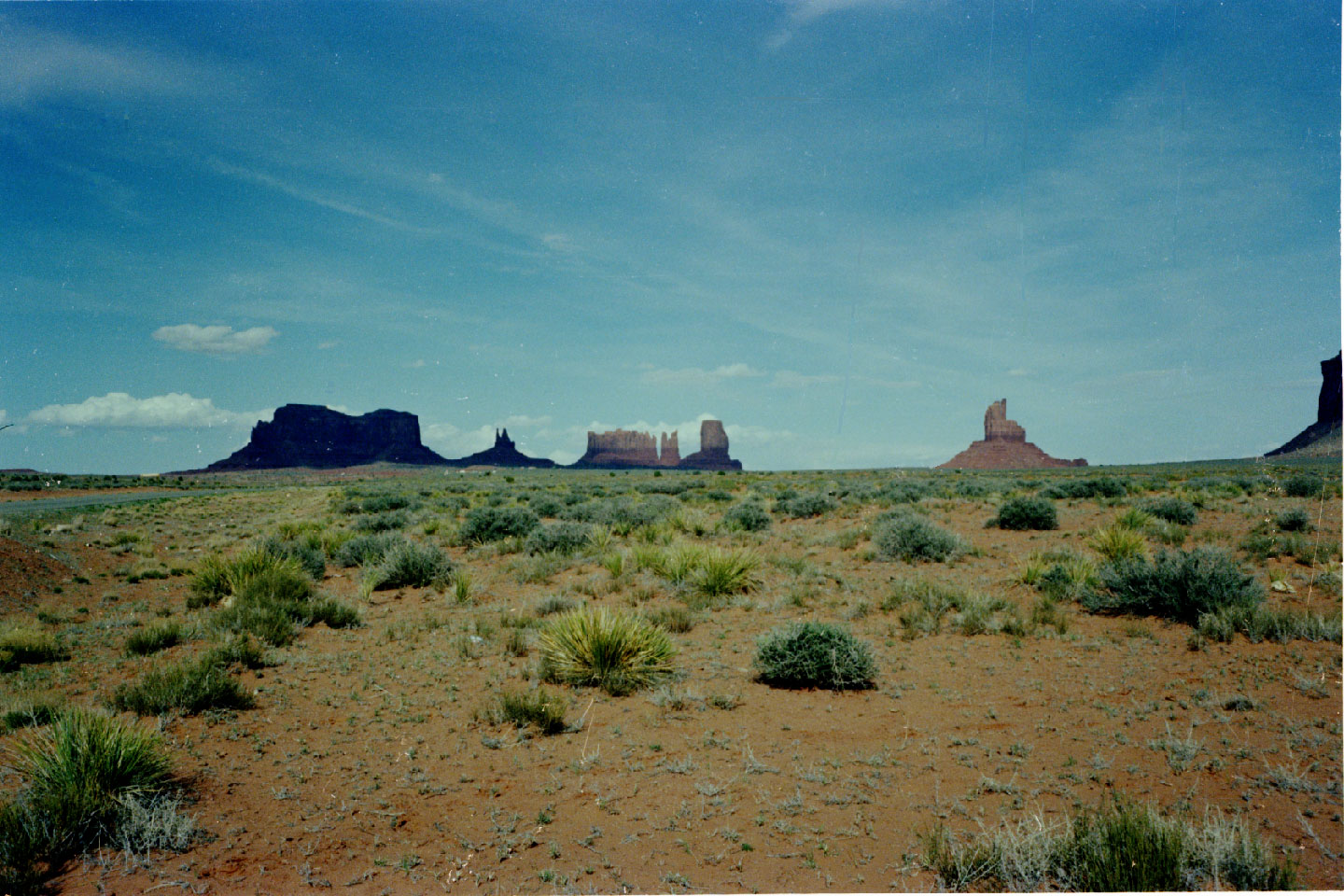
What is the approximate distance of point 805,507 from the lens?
22594 millimetres

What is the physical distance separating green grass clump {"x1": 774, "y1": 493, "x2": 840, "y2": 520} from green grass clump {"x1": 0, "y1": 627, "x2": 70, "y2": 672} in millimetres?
17774

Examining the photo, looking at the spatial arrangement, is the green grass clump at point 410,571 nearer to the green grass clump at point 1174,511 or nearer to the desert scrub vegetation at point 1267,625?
the desert scrub vegetation at point 1267,625

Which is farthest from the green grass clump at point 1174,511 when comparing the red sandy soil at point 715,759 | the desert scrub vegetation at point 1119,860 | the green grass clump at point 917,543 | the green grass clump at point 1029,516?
the desert scrub vegetation at point 1119,860

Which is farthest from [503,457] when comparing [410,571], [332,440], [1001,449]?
[410,571]

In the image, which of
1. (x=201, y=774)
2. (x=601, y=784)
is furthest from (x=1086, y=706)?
(x=201, y=774)

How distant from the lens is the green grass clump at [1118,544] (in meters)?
13.7

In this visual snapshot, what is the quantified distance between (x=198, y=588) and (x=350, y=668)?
248 inches

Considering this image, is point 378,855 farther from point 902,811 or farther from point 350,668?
point 350,668

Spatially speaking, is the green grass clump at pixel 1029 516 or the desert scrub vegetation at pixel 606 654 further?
the green grass clump at pixel 1029 516

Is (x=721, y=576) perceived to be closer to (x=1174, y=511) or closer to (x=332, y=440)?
(x=1174, y=511)

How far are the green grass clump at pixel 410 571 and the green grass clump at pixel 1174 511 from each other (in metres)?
17.5

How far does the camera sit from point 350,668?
→ 899cm

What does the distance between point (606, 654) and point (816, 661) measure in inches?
94.3

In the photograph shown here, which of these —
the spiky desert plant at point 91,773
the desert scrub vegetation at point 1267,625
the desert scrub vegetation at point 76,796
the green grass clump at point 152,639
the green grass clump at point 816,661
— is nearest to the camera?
the desert scrub vegetation at point 76,796
